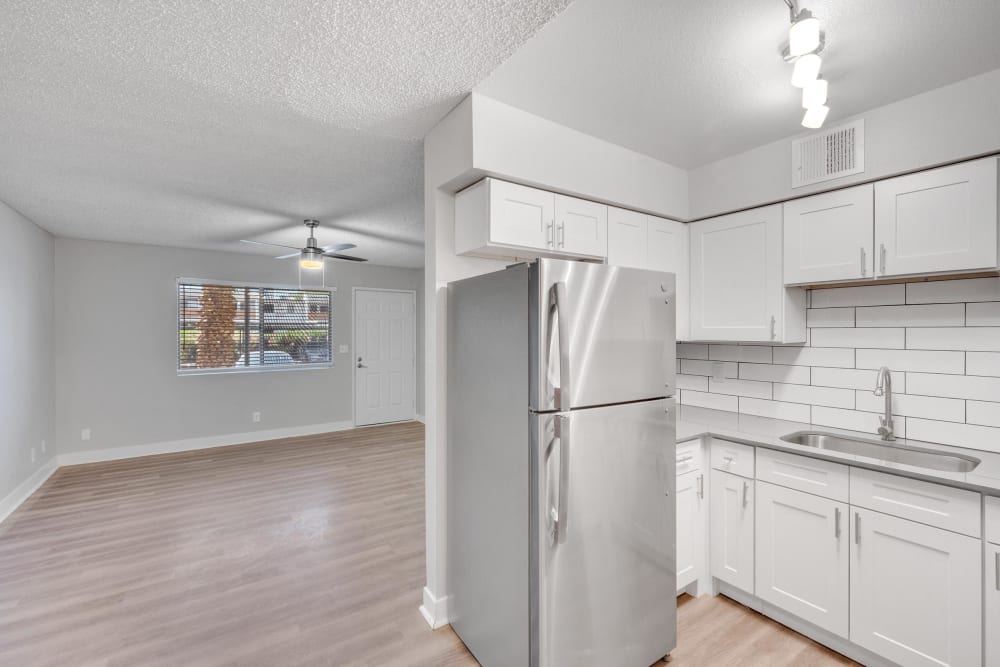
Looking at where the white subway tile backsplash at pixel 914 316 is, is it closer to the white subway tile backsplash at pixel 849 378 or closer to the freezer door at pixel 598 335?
the white subway tile backsplash at pixel 849 378

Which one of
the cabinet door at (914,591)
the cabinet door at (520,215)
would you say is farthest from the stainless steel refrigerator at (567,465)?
the cabinet door at (914,591)

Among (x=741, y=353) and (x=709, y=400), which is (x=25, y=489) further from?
(x=741, y=353)

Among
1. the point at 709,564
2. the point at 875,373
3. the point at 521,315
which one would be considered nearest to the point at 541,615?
the point at 521,315

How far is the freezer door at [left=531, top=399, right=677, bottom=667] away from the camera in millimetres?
1619

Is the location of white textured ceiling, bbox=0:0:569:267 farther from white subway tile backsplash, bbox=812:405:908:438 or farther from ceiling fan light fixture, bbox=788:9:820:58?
white subway tile backsplash, bbox=812:405:908:438

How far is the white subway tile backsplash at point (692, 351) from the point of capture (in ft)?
10.1

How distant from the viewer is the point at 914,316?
7.17 ft

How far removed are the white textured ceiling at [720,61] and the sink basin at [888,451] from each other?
1569 millimetres

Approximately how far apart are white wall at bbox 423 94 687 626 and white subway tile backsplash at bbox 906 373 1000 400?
165cm

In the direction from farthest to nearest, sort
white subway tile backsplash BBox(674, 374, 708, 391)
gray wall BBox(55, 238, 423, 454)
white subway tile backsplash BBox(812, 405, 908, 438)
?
gray wall BBox(55, 238, 423, 454)
white subway tile backsplash BBox(674, 374, 708, 391)
white subway tile backsplash BBox(812, 405, 908, 438)

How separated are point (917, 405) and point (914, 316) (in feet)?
1.39

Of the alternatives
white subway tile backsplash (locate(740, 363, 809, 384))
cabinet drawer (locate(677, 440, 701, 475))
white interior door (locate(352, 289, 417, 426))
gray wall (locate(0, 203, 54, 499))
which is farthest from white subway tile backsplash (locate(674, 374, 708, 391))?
gray wall (locate(0, 203, 54, 499))

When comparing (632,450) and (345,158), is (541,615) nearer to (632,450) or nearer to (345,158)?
(632,450)

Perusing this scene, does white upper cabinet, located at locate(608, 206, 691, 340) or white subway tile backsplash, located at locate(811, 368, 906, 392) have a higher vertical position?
white upper cabinet, located at locate(608, 206, 691, 340)
